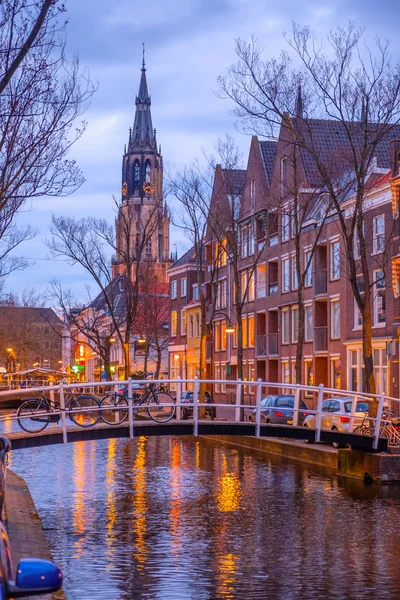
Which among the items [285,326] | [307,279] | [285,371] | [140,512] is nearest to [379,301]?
[307,279]

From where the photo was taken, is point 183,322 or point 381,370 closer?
point 381,370

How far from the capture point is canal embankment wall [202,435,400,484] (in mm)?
25359

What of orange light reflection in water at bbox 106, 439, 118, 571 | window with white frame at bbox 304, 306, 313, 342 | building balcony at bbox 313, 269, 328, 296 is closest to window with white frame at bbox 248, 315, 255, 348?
window with white frame at bbox 304, 306, 313, 342

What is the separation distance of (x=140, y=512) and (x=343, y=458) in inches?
331

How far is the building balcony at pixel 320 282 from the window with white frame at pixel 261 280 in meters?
10.0

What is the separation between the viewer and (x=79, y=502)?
72.2 ft

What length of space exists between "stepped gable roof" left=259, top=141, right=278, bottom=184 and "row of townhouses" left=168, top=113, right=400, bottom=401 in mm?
67

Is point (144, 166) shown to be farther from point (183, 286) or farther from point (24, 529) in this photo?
point (24, 529)

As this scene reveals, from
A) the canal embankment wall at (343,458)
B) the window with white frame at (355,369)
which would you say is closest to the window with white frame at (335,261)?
the window with white frame at (355,369)

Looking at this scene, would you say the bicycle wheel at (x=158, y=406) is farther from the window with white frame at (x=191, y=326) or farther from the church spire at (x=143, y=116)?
the church spire at (x=143, y=116)

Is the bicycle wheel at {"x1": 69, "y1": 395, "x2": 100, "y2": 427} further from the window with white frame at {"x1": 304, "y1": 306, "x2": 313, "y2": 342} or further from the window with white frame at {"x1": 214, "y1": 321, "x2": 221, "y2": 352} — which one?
the window with white frame at {"x1": 214, "y1": 321, "x2": 221, "y2": 352}

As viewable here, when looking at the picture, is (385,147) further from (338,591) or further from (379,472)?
(338,591)

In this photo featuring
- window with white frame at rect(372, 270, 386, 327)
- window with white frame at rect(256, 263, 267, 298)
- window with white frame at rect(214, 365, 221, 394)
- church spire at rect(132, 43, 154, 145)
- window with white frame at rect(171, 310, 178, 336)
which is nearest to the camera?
window with white frame at rect(372, 270, 386, 327)

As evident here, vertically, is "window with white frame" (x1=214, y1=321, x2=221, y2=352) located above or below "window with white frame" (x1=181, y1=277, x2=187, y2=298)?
below
